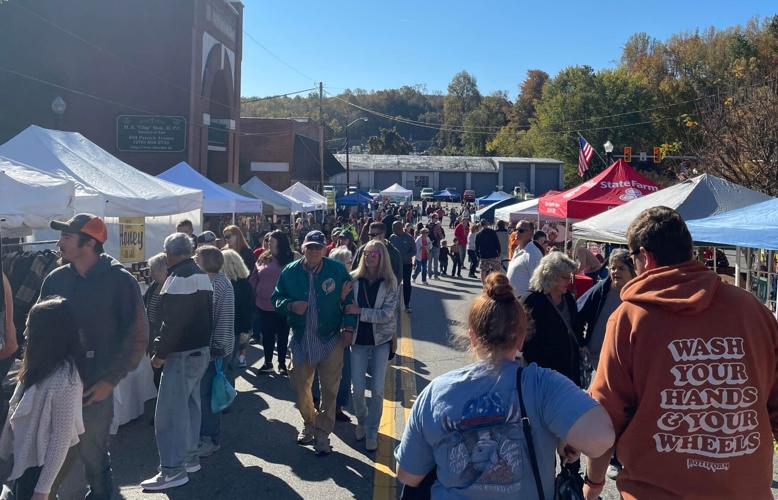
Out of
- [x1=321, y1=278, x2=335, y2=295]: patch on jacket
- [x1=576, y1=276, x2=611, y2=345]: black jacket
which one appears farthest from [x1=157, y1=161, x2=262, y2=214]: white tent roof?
[x1=576, y1=276, x2=611, y2=345]: black jacket

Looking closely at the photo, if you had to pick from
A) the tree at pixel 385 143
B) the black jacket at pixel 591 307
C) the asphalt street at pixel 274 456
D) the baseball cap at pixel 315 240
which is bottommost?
the asphalt street at pixel 274 456

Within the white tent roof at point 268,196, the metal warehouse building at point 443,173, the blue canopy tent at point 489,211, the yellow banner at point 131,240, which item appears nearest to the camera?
the yellow banner at point 131,240

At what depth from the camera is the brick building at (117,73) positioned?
962 inches

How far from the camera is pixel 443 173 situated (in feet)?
271

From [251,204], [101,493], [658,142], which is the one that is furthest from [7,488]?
[658,142]

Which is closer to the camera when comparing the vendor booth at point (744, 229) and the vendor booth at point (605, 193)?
the vendor booth at point (744, 229)

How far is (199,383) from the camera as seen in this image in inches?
213

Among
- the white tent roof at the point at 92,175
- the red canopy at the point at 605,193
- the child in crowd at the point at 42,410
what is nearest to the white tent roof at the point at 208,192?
the white tent roof at the point at 92,175

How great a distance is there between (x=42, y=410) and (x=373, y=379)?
2937 mm

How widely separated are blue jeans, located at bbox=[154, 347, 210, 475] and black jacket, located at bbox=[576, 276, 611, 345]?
119 inches

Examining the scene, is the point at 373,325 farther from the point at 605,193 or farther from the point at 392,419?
the point at 605,193

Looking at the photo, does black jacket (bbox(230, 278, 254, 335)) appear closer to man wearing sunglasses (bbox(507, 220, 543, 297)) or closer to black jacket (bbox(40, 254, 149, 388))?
black jacket (bbox(40, 254, 149, 388))

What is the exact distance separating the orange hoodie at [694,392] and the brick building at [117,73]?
77.3ft

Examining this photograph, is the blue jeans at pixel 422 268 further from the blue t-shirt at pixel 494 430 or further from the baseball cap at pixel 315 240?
Answer: the blue t-shirt at pixel 494 430
